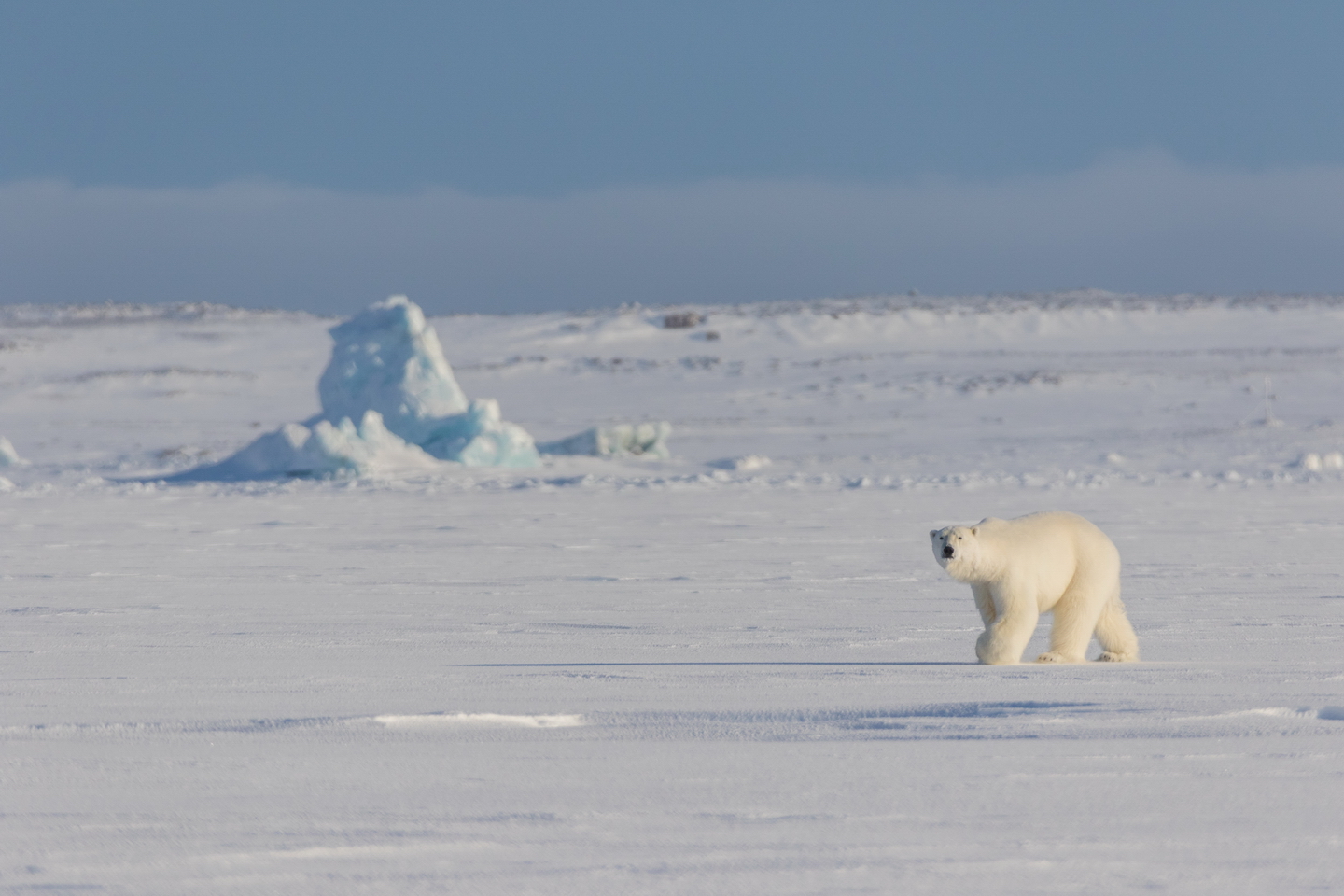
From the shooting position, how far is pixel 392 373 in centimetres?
1998

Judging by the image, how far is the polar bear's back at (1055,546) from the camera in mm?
4230

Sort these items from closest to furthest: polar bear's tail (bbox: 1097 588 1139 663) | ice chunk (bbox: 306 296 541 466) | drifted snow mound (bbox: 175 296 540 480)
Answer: polar bear's tail (bbox: 1097 588 1139 663)
drifted snow mound (bbox: 175 296 540 480)
ice chunk (bbox: 306 296 541 466)

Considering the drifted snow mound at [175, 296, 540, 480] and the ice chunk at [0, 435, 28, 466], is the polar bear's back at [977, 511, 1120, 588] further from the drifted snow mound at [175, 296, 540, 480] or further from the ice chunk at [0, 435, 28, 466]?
the ice chunk at [0, 435, 28, 466]

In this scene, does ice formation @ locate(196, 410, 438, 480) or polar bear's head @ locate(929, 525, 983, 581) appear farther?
ice formation @ locate(196, 410, 438, 480)

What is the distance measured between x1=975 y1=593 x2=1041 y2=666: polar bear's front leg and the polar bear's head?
0.19 meters

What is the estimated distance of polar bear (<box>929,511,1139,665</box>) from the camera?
4.13 m

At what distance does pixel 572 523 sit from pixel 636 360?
25.5 metres

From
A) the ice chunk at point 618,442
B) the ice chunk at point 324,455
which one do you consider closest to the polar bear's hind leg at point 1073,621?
the ice chunk at point 324,455

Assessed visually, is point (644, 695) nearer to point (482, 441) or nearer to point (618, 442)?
point (482, 441)

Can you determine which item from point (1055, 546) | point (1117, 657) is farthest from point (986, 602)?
point (1117, 657)

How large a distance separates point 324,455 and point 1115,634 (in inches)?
555

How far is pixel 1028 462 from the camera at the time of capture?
21.0m

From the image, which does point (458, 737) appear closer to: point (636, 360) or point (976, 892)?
point (976, 892)

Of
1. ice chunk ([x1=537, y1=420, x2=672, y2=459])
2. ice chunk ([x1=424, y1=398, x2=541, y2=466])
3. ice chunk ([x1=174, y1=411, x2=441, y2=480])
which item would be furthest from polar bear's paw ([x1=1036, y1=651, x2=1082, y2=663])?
ice chunk ([x1=537, y1=420, x2=672, y2=459])
